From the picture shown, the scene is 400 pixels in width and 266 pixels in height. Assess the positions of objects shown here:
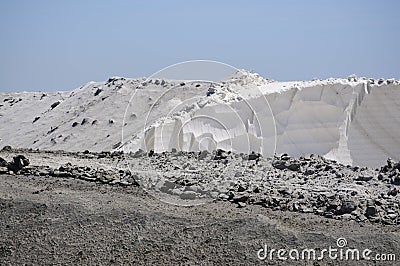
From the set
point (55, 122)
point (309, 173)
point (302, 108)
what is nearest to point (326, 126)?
point (302, 108)

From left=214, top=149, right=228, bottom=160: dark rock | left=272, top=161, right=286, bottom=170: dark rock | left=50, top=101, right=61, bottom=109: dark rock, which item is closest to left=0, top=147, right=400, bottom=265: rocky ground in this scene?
left=272, top=161, right=286, bottom=170: dark rock

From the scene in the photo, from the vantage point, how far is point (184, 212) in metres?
9.27

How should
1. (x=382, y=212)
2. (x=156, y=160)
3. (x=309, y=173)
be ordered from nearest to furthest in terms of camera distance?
1. (x=382, y=212)
2. (x=309, y=173)
3. (x=156, y=160)

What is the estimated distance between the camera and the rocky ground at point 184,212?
27.4ft

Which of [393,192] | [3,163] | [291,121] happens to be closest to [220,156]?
[393,192]

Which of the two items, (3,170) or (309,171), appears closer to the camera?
(3,170)

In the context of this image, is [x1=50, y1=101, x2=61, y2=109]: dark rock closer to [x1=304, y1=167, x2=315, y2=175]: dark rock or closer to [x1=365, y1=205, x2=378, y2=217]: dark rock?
[x1=304, y1=167, x2=315, y2=175]: dark rock

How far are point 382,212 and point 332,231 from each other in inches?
49.5

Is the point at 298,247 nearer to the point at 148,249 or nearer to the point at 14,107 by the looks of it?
the point at 148,249

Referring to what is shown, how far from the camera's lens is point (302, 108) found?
20.6 meters

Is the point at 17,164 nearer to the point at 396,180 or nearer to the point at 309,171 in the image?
the point at 309,171

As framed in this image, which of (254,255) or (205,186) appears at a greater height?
(205,186)

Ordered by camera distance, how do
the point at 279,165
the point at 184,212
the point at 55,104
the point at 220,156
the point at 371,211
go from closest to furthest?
the point at 184,212 < the point at 371,211 < the point at 279,165 < the point at 220,156 < the point at 55,104

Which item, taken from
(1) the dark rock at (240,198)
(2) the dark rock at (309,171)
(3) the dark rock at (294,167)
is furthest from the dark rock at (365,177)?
(1) the dark rock at (240,198)
